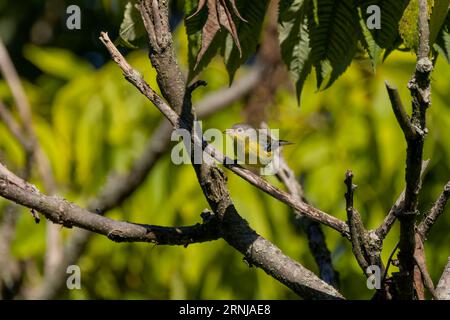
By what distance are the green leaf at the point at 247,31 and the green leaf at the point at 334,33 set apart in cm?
9

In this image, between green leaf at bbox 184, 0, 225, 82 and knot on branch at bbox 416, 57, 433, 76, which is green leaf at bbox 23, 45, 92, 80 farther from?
knot on branch at bbox 416, 57, 433, 76

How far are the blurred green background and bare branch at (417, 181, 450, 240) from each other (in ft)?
4.70

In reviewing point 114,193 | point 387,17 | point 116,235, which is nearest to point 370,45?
point 387,17

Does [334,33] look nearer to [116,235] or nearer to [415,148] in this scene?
[415,148]

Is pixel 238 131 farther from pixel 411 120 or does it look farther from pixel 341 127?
pixel 341 127

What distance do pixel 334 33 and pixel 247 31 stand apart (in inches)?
5.9

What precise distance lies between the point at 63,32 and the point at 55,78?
1.43m

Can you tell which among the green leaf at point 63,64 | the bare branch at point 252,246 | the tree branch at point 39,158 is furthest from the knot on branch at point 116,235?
the green leaf at point 63,64

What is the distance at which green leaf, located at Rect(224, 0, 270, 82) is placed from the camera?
52.2 inches

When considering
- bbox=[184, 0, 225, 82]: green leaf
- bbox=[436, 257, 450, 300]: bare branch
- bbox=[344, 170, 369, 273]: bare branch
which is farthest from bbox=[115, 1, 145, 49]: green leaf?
bbox=[436, 257, 450, 300]: bare branch

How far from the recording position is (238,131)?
5.01 ft

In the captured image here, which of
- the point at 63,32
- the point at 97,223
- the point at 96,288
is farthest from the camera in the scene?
the point at 63,32
